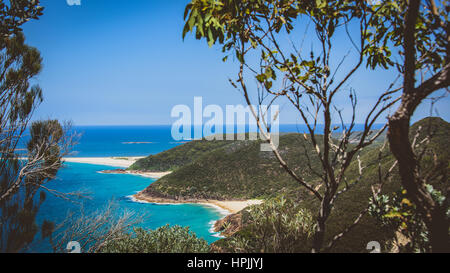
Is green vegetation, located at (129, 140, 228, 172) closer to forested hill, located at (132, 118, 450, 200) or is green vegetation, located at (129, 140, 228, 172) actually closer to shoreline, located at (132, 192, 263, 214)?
forested hill, located at (132, 118, 450, 200)

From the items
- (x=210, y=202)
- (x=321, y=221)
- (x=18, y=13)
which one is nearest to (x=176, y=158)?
(x=210, y=202)

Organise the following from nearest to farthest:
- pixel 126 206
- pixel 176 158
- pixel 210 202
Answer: pixel 126 206, pixel 210 202, pixel 176 158

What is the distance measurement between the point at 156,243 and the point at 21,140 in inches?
148

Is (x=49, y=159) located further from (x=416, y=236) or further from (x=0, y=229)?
(x=416, y=236)

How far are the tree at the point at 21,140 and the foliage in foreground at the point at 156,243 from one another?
5.87 feet

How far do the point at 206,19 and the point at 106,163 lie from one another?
71594 mm

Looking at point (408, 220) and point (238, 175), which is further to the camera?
point (238, 175)

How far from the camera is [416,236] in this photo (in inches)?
118

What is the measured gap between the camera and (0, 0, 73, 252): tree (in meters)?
4.59

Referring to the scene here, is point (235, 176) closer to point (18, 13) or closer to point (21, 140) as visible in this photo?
point (21, 140)

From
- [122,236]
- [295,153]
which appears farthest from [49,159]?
[295,153]

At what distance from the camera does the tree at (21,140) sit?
15.0ft

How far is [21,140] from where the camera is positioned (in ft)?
19.4
